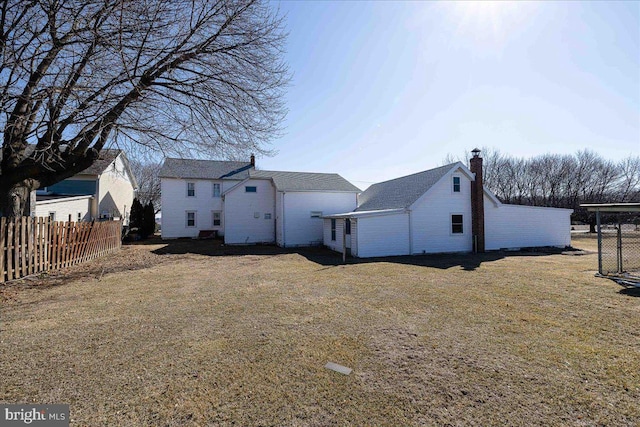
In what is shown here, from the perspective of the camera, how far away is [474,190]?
1702cm

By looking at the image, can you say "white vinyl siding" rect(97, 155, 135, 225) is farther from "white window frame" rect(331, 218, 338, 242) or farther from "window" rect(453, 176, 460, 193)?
"window" rect(453, 176, 460, 193)

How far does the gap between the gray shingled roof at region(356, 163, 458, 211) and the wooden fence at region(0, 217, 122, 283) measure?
15.6m

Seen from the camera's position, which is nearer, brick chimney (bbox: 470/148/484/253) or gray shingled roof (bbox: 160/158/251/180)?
brick chimney (bbox: 470/148/484/253)

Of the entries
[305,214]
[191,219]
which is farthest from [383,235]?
[191,219]

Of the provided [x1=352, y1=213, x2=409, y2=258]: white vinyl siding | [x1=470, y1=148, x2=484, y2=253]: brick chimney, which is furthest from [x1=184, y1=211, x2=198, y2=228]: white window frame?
[x1=470, y1=148, x2=484, y2=253]: brick chimney

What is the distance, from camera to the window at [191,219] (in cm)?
2528

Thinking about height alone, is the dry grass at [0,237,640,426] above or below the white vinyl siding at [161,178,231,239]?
below

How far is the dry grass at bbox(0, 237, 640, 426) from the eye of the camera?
2906mm

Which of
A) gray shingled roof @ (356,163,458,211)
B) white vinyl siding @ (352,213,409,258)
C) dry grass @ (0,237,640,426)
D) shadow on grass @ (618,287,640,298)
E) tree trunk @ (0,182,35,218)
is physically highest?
gray shingled roof @ (356,163,458,211)

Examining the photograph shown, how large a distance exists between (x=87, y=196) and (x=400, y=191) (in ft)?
74.2

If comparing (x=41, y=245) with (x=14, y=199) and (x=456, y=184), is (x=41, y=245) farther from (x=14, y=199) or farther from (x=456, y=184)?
(x=456, y=184)

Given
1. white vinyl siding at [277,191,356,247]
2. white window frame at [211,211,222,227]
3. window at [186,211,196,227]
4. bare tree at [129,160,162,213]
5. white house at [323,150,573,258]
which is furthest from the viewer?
bare tree at [129,160,162,213]

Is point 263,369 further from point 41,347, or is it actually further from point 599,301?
point 599,301

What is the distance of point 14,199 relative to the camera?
8.81 metres
